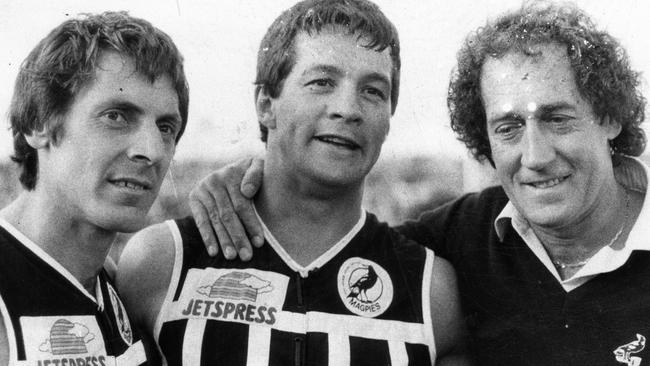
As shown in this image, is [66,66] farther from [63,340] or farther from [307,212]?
[307,212]

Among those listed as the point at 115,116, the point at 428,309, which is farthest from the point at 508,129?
the point at 115,116

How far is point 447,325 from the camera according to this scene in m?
3.26

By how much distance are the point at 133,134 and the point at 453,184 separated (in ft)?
A: 22.0

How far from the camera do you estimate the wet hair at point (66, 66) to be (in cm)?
281

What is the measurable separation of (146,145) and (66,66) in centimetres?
42

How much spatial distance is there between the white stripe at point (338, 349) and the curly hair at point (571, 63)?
127 cm

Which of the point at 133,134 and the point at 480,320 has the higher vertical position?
the point at 133,134

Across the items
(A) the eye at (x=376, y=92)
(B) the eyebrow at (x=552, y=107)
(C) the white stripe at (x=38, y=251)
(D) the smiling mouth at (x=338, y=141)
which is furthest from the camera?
(A) the eye at (x=376, y=92)

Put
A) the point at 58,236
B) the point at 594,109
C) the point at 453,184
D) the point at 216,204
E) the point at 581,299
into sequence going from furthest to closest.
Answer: the point at 453,184, the point at 216,204, the point at 594,109, the point at 581,299, the point at 58,236

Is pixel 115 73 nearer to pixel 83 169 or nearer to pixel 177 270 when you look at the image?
pixel 83 169

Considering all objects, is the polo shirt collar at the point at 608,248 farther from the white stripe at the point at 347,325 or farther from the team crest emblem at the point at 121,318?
the team crest emblem at the point at 121,318

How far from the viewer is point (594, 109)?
3.18 m

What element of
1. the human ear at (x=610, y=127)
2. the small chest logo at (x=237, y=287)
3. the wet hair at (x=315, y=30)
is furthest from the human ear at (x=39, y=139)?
the human ear at (x=610, y=127)

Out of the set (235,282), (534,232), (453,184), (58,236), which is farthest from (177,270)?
(453,184)
